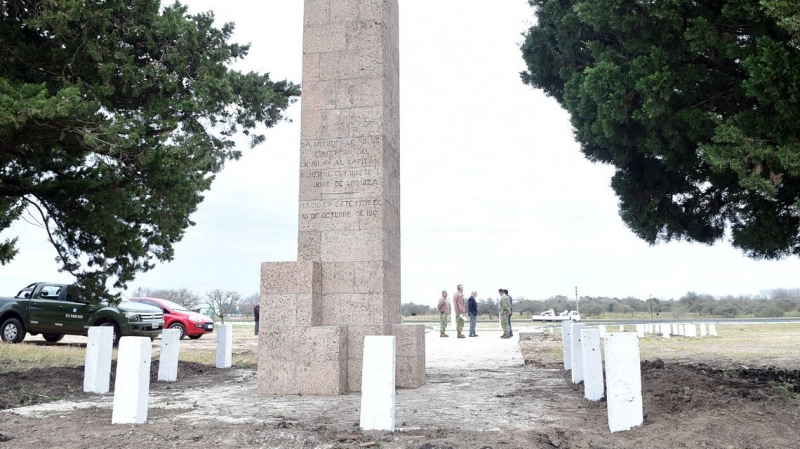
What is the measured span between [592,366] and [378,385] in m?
2.92

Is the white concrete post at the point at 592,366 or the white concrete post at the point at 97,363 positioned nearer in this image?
the white concrete post at the point at 592,366

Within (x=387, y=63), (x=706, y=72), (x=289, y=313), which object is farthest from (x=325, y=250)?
(x=706, y=72)

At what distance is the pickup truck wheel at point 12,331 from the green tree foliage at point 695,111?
1479cm

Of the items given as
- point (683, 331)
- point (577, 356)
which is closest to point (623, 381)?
point (577, 356)

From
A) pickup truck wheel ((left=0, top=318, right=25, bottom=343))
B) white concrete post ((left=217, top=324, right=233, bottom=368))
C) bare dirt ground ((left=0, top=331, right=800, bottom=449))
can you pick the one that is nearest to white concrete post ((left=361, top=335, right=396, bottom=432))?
bare dirt ground ((left=0, top=331, right=800, bottom=449))

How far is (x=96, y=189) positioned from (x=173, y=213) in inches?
51.1

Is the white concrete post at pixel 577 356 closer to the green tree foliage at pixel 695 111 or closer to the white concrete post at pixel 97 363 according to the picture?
the green tree foliage at pixel 695 111

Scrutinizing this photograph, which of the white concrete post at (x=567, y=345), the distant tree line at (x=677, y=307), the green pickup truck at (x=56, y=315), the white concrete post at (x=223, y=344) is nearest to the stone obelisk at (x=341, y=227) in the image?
the white concrete post at (x=567, y=345)

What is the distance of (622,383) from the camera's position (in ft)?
16.6

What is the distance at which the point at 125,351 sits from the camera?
5793 millimetres

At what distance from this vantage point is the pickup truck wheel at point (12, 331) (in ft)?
52.1

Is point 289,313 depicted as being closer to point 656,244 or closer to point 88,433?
point 88,433

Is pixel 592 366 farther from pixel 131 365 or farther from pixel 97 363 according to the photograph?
pixel 97 363

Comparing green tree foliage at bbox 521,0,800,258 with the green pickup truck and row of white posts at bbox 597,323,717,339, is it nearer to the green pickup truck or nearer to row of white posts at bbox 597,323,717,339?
the green pickup truck
